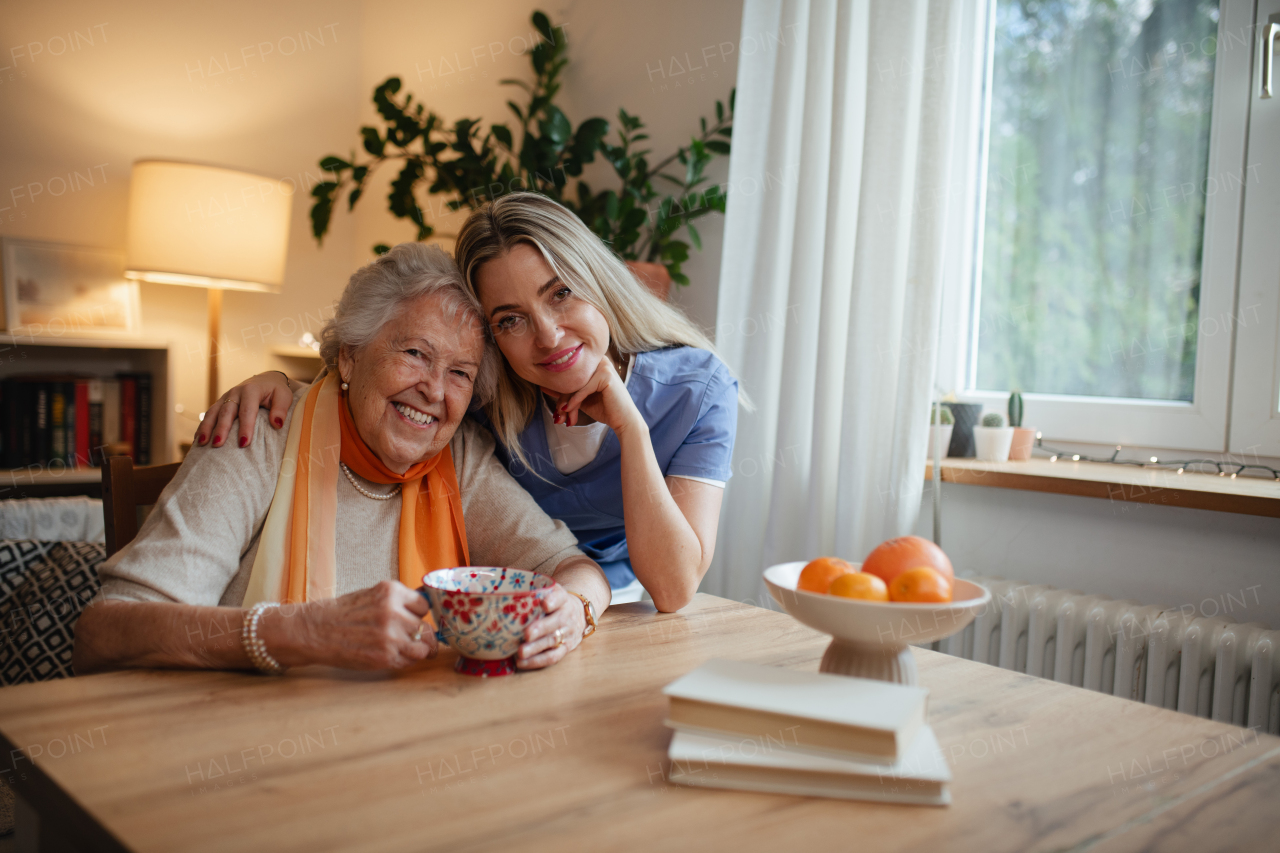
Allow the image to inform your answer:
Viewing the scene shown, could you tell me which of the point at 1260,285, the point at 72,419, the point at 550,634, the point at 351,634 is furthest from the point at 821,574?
the point at 72,419

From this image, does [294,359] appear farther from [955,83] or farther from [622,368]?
[955,83]

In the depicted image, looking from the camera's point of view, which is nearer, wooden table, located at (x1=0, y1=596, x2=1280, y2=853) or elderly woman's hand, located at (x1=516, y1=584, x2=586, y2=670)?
wooden table, located at (x1=0, y1=596, x2=1280, y2=853)

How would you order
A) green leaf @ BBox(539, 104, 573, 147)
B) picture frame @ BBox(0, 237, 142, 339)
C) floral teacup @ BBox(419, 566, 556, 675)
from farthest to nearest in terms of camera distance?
1. picture frame @ BBox(0, 237, 142, 339)
2. green leaf @ BBox(539, 104, 573, 147)
3. floral teacup @ BBox(419, 566, 556, 675)

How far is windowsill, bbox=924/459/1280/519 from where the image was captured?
4.74 ft

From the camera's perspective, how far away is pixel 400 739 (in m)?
0.74

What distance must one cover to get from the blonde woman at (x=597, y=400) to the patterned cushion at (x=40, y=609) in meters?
0.54

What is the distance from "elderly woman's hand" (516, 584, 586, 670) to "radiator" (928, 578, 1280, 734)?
0.92 meters

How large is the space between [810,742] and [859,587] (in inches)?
Answer: 5.7

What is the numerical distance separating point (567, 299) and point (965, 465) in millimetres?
983

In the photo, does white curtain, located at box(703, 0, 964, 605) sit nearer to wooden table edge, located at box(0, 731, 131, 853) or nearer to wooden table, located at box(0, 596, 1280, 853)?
wooden table, located at box(0, 596, 1280, 853)

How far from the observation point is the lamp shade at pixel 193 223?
9.52 ft

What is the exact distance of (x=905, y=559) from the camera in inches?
31.6

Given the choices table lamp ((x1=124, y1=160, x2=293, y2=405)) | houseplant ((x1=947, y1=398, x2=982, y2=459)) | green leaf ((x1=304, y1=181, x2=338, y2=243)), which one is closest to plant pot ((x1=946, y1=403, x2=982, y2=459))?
houseplant ((x1=947, y1=398, x2=982, y2=459))

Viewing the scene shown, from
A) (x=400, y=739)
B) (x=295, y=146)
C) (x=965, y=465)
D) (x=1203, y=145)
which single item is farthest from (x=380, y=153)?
(x=400, y=739)
